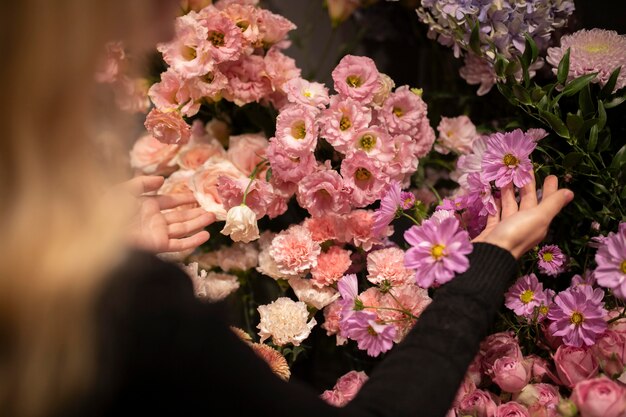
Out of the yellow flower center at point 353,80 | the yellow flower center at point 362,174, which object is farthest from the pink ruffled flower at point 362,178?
the yellow flower center at point 353,80

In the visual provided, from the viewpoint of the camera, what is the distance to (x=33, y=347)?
1.73 feet

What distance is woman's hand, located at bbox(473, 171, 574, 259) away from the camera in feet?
2.52

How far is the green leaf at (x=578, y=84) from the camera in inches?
34.4

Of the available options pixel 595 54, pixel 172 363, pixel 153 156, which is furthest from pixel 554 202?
pixel 153 156

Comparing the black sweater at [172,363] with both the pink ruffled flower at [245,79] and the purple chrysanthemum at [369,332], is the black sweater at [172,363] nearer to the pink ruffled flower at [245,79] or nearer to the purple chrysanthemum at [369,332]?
the purple chrysanthemum at [369,332]

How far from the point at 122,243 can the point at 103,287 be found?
0.13 feet

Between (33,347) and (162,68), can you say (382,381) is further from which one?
(162,68)

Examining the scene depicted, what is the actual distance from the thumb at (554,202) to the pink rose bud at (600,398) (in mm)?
181

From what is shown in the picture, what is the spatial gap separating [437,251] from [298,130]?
12.8 inches


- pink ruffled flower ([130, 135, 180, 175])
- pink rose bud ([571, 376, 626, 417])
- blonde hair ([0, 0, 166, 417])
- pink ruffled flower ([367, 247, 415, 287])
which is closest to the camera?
blonde hair ([0, 0, 166, 417])

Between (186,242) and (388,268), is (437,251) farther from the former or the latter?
(186,242)

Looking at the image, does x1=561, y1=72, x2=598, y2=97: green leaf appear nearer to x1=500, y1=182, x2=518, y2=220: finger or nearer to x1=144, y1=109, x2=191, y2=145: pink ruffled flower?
x1=500, y1=182, x2=518, y2=220: finger

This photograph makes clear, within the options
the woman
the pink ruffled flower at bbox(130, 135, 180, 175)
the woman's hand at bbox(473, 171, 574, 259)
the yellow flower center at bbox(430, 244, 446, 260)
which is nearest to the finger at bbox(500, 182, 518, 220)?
the woman's hand at bbox(473, 171, 574, 259)

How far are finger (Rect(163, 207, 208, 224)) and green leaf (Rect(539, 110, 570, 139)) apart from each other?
0.49 metres
